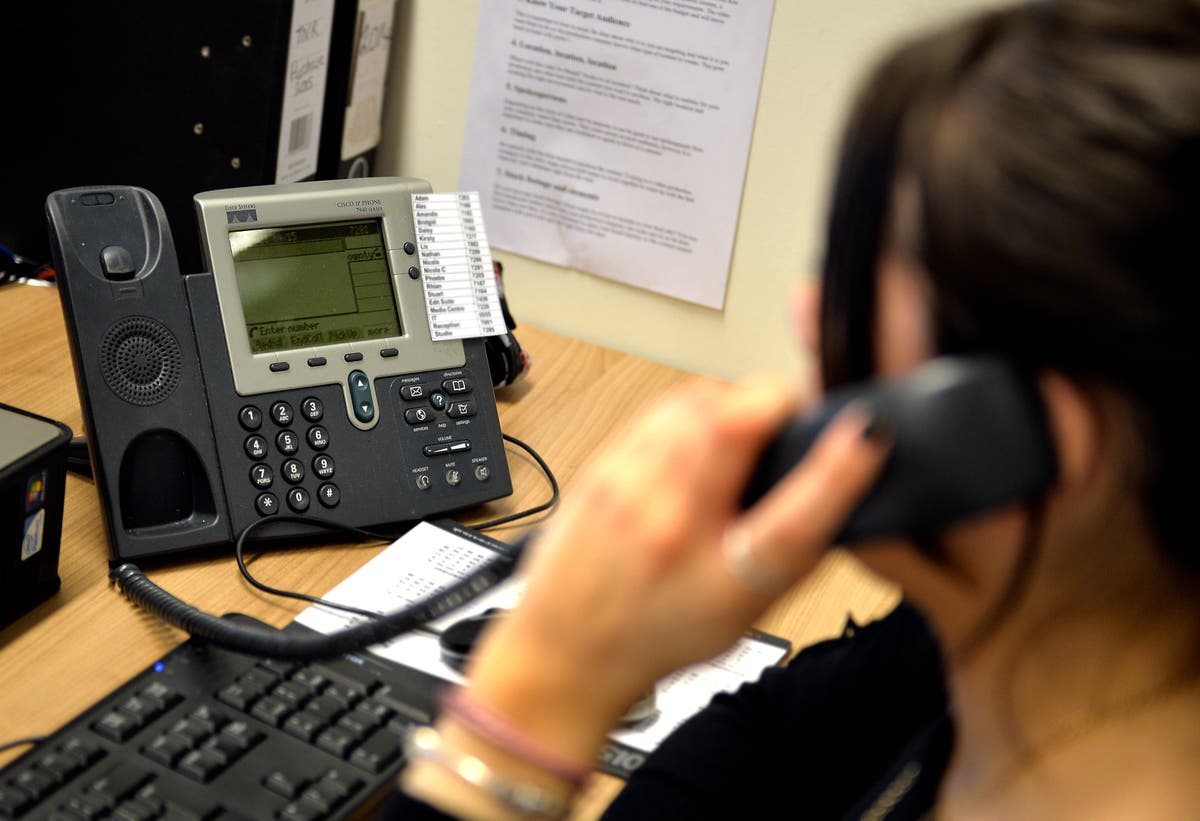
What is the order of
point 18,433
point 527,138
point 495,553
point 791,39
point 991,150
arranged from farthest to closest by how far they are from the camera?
1. point 527,138
2. point 791,39
3. point 495,553
4. point 18,433
5. point 991,150

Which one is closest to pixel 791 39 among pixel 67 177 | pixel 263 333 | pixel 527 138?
pixel 527 138

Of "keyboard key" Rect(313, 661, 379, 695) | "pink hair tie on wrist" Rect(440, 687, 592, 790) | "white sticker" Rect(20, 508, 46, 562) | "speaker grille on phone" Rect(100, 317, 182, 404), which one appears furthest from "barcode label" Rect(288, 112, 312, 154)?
"pink hair tie on wrist" Rect(440, 687, 592, 790)

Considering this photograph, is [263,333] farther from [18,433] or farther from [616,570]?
[616,570]

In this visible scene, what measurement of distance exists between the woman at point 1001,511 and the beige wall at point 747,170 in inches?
24.7

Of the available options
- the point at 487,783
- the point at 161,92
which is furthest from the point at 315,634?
the point at 161,92

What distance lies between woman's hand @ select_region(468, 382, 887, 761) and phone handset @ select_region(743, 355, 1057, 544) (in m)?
0.02

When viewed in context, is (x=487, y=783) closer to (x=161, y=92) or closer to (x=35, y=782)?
(x=35, y=782)

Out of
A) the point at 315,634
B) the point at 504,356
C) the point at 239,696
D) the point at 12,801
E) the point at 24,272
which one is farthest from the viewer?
the point at 24,272

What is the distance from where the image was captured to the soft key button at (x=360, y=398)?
3.14 ft

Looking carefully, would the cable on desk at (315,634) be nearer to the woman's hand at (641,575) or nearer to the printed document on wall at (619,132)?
the woman's hand at (641,575)

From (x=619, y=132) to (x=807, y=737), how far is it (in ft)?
2.25

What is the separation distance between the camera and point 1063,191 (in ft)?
1.35

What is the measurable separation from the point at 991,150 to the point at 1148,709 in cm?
25

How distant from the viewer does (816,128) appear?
1.16 metres
